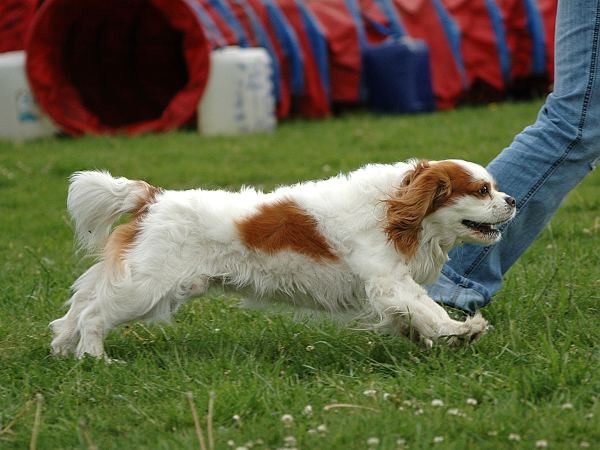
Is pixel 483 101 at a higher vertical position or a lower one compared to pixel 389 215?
lower

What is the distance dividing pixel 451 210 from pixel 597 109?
0.79m

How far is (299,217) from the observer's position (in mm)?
4137

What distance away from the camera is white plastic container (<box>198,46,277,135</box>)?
415 inches

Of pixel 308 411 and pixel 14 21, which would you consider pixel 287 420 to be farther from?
pixel 14 21

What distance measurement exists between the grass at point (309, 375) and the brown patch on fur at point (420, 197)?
443mm

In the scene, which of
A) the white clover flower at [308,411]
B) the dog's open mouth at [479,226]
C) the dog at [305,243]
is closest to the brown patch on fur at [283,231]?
the dog at [305,243]

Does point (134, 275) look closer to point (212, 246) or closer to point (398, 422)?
point (212, 246)

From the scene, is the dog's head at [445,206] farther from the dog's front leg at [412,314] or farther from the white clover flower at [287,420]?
the white clover flower at [287,420]

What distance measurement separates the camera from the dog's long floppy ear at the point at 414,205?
13.5ft

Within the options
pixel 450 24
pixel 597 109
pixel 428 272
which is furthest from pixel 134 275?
pixel 450 24

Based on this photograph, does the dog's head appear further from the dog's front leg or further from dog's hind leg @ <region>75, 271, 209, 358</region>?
dog's hind leg @ <region>75, 271, 209, 358</region>

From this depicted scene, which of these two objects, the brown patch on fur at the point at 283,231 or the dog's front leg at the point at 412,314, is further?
the brown patch on fur at the point at 283,231

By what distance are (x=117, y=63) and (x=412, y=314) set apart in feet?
29.2

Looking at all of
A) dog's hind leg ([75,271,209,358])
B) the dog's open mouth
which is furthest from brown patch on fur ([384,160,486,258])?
dog's hind leg ([75,271,209,358])
